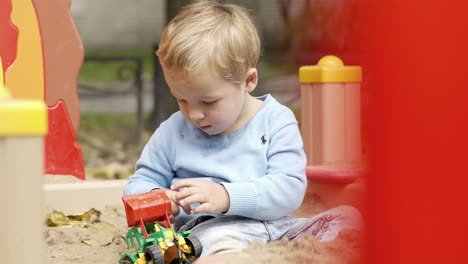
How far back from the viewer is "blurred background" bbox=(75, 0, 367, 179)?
682 mm

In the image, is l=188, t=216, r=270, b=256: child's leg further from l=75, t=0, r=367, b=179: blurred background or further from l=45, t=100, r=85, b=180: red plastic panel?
l=45, t=100, r=85, b=180: red plastic panel

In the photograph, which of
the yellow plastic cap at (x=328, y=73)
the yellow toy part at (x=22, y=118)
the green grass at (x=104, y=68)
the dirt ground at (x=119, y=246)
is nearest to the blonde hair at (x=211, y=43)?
the dirt ground at (x=119, y=246)

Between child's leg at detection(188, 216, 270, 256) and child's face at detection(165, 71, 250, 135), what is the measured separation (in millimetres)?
175

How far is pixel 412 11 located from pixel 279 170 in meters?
0.85

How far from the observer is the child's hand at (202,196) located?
1.18m

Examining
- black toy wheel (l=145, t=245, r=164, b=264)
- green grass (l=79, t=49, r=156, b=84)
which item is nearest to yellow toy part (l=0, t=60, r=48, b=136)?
black toy wheel (l=145, t=245, r=164, b=264)

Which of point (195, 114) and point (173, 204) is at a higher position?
point (195, 114)

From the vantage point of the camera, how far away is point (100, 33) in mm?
8828

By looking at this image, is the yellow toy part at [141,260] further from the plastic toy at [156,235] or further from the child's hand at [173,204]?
the child's hand at [173,204]

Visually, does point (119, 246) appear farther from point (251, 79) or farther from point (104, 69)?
point (104, 69)

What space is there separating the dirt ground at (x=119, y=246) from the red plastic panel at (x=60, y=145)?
62mm

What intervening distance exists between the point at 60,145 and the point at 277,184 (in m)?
0.90

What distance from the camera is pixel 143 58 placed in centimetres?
612

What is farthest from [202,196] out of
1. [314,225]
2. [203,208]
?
[314,225]
